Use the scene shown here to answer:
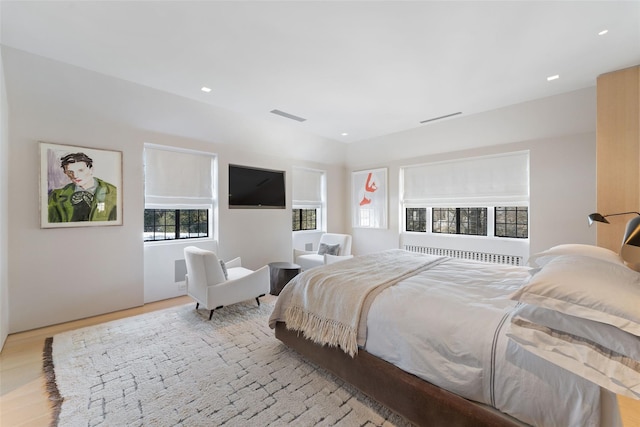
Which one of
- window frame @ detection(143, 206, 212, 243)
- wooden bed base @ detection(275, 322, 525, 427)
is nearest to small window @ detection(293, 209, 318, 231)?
window frame @ detection(143, 206, 212, 243)

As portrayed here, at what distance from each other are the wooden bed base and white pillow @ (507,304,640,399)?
16.1 inches

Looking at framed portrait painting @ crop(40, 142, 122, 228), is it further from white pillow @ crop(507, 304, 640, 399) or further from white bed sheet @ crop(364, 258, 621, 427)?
white pillow @ crop(507, 304, 640, 399)

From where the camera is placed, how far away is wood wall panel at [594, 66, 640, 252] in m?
2.91

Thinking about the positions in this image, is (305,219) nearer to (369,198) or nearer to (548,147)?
(369,198)

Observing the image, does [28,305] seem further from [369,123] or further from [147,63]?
[369,123]

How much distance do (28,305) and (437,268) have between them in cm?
462

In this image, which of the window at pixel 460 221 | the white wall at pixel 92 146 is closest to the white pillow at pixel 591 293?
the window at pixel 460 221

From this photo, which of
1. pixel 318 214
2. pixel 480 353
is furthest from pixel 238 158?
pixel 480 353

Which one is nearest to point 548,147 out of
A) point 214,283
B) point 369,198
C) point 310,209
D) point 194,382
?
point 369,198

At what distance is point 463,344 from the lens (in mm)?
1456

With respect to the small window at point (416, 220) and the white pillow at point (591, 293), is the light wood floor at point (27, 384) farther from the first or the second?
the small window at point (416, 220)

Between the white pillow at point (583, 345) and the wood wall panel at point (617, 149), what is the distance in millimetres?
2779

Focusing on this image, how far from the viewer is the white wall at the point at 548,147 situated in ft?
12.0

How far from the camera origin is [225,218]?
461cm
